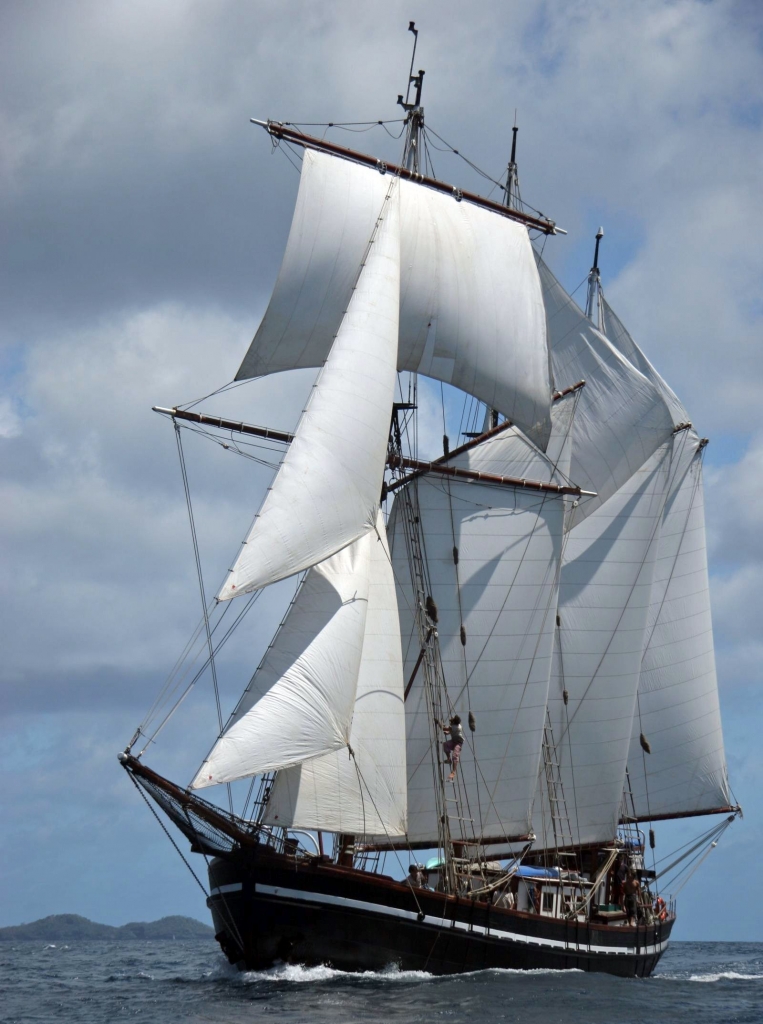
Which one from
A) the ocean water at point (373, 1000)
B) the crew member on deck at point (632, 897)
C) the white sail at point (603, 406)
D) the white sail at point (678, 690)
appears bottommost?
the ocean water at point (373, 1000)

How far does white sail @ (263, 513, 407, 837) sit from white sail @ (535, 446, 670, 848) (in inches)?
471

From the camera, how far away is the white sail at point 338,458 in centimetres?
3444

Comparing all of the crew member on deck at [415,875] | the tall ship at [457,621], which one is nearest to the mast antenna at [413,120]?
the tall ship at [457,621]

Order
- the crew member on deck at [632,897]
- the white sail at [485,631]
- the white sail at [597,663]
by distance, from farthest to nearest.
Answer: the white sail at [597,663] < the crew member on deck at [632,897] < the white sail at [485,631]

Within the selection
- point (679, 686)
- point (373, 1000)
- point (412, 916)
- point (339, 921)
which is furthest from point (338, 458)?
point (679, 686)

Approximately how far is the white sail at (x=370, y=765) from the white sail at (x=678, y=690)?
1716 cm

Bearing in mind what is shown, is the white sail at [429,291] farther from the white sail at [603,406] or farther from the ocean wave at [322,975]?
the ocean wave at [322,975]

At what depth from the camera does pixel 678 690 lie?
55000 mm

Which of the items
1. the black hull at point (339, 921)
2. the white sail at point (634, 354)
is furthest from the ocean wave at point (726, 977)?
the white sail at point (634, 354)

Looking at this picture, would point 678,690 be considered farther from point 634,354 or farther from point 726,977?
point 634,354

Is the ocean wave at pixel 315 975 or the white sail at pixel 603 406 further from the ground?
the white sail at pixel 603 406

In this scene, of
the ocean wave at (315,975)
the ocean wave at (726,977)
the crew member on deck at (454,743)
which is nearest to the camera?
the ocean wave at (315,975)

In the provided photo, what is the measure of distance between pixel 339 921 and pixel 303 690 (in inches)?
251

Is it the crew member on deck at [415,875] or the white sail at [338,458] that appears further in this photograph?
the crew member on deck at [415,875]
